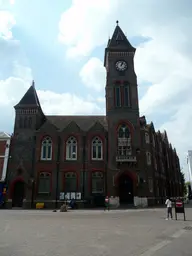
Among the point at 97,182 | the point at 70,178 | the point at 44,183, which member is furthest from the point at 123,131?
the point at 44,183

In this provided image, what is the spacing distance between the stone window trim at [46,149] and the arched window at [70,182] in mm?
3944

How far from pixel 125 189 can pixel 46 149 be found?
46.4 feet

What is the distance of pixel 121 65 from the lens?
42.2m

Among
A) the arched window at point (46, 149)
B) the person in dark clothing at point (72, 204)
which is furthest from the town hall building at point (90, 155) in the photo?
the person in dark clothing at point (72, 204)

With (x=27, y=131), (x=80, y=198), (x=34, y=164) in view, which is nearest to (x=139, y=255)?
(x=80, y=198)

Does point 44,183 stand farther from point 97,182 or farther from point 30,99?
point 30,99

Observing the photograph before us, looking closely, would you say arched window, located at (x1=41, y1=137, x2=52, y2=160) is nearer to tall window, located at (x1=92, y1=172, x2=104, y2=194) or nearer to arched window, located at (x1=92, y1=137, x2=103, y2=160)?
arched window, located at (x1=92, y1=137, x2=103, y2=160)

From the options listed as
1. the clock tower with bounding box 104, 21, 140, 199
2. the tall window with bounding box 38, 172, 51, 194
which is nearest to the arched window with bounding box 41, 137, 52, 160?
the tall window with bounding box 38, 172, 51, 194

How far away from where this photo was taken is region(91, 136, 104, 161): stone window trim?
36875 mm

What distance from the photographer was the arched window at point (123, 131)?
3778 cm

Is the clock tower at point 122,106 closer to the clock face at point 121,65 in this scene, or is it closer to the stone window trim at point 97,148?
the clock face at point 121,65

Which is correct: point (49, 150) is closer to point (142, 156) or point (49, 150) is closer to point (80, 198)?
point (80, 198)

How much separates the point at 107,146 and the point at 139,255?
2938 cm

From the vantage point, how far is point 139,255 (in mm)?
8094
